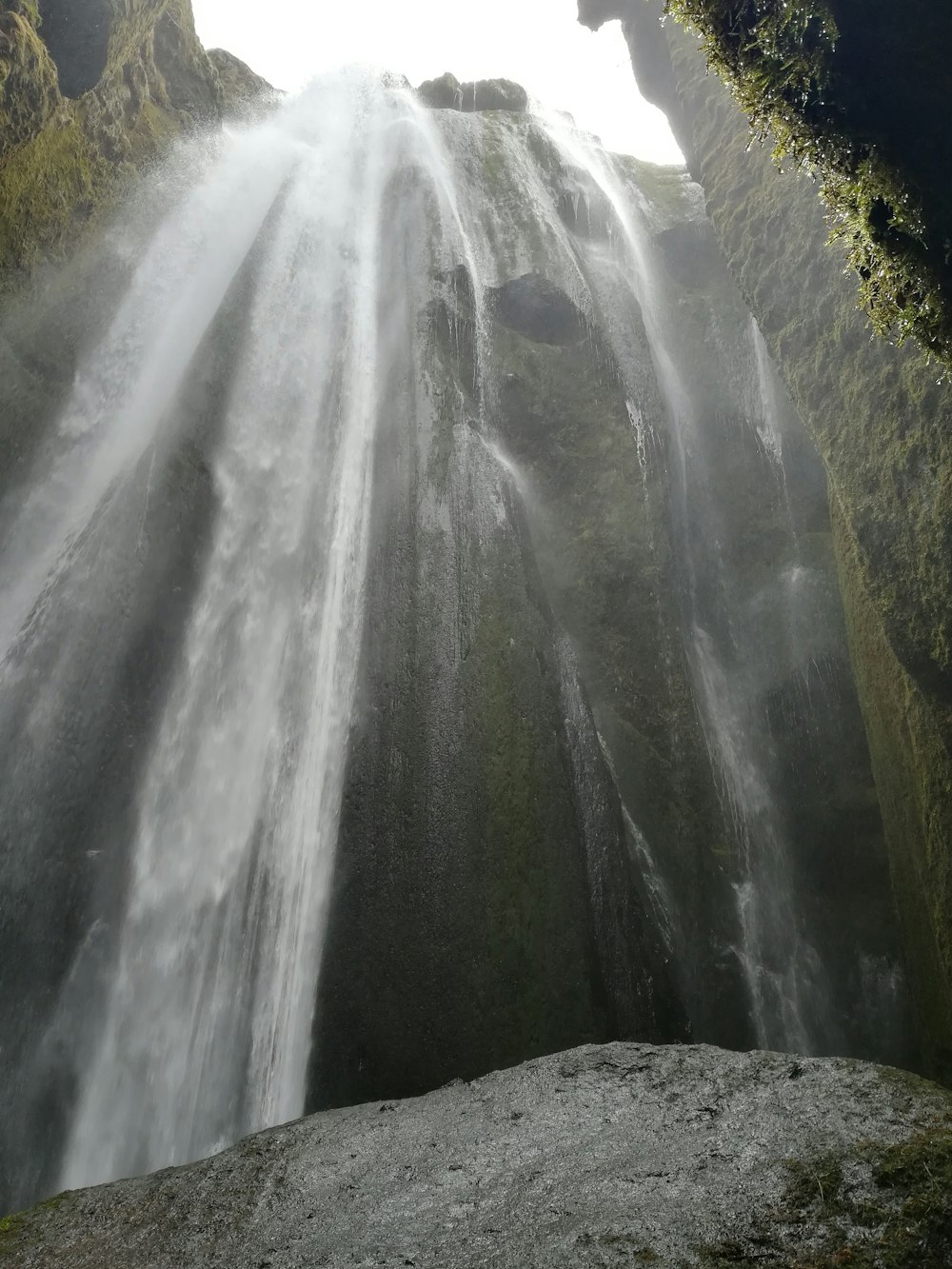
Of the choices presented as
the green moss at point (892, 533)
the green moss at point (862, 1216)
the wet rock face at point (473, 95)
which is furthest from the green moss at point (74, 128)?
the green moss at point (862, 1216)

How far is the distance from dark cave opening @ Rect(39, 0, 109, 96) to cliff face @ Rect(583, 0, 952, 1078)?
30.1 feet

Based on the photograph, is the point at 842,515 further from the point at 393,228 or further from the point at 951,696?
the point at 393,228

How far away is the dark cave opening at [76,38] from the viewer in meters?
10.5

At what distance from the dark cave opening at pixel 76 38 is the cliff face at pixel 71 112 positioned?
0.01 m

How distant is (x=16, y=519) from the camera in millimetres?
10773

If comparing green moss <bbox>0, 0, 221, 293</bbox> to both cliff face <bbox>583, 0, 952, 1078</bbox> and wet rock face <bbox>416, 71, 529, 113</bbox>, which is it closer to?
wet rock face <bbox>416, 71, 529, 113</bbox>

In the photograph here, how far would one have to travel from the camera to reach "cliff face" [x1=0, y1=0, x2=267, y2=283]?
9.75 meters

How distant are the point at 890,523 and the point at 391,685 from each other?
18.9 ft

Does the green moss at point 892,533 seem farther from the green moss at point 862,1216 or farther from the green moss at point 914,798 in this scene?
the green moss at point 862,1216

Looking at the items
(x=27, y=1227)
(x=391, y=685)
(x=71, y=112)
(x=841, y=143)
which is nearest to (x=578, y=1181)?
(x=27, y=1227)

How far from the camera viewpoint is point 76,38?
10789 mm

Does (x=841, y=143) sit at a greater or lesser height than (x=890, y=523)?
greater

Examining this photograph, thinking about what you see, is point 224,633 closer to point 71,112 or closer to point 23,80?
point 23,80

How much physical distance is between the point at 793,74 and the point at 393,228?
11.8m
